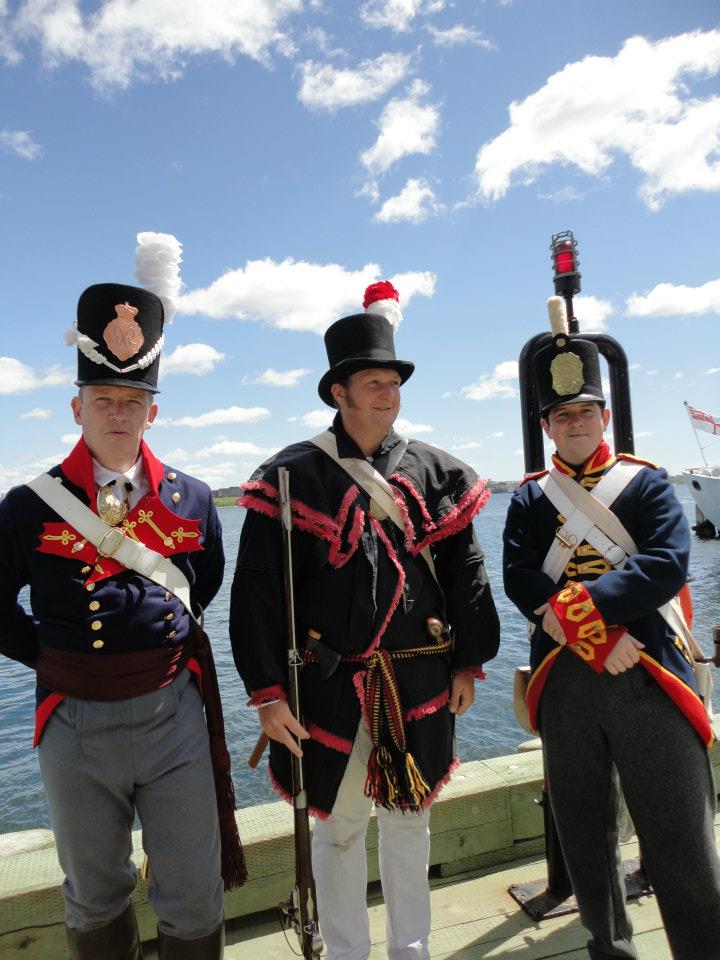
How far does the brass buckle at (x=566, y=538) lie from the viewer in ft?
8.29

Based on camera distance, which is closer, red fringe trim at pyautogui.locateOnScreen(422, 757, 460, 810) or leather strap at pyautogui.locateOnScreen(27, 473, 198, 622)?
leather strap at pyautogui.locateOnScreen(27, 473, 198, 622)

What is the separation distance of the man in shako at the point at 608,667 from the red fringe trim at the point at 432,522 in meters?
0.16

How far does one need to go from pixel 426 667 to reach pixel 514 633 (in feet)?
41.7

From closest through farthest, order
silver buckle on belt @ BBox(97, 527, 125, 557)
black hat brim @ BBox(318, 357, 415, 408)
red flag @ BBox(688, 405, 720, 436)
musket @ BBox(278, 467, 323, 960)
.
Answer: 1. silver buckle on belt @ BBox(97, 527, 125, 557)
2. musket @ BBox(278, 467, 323, 960)
3. black hat brim @ BBox(318, 357, 415, 408)
4. red flag @ BBox(688, 405, 720, 436)

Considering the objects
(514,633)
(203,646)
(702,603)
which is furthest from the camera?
(702,603)

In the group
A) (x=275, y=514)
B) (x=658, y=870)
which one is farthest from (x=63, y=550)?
(x=658, y=870)

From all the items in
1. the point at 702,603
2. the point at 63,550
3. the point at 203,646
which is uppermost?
the point at 63,550

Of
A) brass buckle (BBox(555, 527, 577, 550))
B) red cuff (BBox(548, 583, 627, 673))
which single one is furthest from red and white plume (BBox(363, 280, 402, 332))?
red cuff (BBox(548, 583, 627, 673))

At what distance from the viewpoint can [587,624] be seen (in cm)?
232

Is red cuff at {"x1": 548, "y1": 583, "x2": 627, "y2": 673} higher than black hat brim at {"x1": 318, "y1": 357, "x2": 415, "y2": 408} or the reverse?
the reverse

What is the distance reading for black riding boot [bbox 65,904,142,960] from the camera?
Answer: 2.15 metres

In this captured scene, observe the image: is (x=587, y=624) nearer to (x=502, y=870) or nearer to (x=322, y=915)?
(x=322, y=915)

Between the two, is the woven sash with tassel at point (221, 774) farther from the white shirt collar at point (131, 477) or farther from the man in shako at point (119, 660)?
the white shirt collar at point (131, 477)

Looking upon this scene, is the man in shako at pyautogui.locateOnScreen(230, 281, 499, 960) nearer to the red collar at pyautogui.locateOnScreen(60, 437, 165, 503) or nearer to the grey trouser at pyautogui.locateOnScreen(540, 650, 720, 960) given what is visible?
the grey trouser at pyautogui.locateOnScreen(540, 650, 720, 960)
